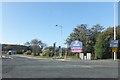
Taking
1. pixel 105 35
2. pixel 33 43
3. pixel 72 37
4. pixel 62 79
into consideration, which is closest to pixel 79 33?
pixel 72 37

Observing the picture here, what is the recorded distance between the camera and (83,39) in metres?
90.1

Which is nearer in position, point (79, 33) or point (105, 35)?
point (105, 35)

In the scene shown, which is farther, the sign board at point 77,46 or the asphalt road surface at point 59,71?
the sign board at point 77,46

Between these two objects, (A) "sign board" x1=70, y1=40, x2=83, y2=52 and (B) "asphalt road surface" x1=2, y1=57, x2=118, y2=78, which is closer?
(B) "asphalt road surface" x1=2, y1=57, x2=118, y2=78

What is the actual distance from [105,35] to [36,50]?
7262 centimetres

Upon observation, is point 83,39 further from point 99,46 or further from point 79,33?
→ point 99,46

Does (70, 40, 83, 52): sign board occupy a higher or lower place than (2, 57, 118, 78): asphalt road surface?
higher

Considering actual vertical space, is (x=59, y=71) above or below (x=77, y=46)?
below

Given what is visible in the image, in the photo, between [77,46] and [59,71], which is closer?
[59,71]

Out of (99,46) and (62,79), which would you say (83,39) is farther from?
(62,79)

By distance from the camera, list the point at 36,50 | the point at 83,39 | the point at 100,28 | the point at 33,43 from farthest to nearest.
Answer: the point at 33,43 → the point at 36,50 → the point at 100,28 → the point at 83,39

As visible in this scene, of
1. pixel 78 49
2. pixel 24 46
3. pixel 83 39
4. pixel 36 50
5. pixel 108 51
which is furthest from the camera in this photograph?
pixel 24 46

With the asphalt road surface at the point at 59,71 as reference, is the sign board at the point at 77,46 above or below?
above

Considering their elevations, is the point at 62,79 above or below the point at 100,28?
below
